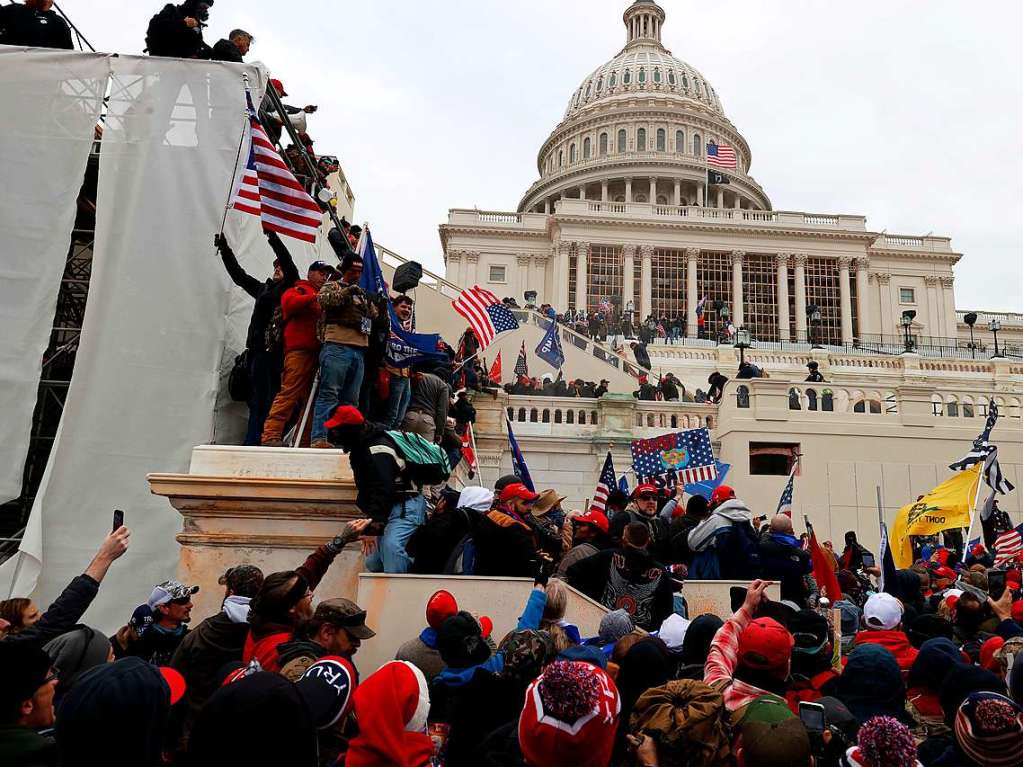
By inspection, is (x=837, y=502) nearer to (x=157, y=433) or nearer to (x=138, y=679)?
(x=157, y=433)

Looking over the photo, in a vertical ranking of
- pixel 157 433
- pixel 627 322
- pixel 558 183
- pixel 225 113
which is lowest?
pixel 157 433

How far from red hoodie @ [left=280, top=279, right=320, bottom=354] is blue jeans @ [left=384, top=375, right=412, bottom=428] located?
1.47 m

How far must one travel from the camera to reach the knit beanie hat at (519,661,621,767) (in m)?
2.65

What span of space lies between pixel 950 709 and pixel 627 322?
37.5m

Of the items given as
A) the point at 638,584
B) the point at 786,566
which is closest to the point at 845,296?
the point at 786,566

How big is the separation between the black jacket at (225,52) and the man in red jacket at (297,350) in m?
3.71

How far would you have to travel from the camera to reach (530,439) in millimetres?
17969

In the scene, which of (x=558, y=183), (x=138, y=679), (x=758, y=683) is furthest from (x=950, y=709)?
(x=558, y=183)

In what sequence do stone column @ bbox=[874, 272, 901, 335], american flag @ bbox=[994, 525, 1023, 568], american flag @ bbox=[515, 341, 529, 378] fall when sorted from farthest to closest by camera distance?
1. stone column @ bbox=[874, 272, 901, 335]
2. american flag @ bbox=[515, 341, 529, 378]
3. american flag @ bbox=[994, 525, 1023, 568]

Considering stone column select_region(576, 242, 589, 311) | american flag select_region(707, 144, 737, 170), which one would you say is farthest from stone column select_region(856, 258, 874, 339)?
stone column select_region(576, 242, 589, 311)

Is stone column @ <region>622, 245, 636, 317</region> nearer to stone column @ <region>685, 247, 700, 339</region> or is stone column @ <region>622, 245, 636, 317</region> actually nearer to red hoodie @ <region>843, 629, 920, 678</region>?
stone column @ <region>685, 247, 700, 339</region>

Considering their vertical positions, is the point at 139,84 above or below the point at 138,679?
above

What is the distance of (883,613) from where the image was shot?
5035 millimetres

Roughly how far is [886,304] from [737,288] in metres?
11.1
